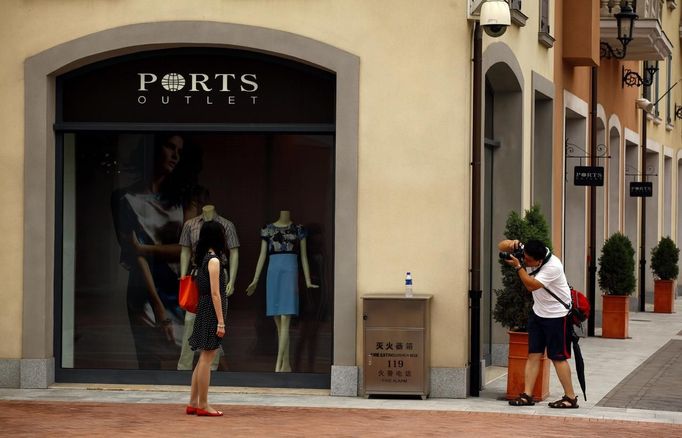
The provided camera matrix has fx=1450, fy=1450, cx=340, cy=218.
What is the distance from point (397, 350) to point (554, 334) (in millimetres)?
1599

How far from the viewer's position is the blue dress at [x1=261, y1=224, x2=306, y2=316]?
1551 cm

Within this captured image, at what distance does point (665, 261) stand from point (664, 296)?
78 centimetres

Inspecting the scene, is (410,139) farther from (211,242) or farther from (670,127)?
(670,127)

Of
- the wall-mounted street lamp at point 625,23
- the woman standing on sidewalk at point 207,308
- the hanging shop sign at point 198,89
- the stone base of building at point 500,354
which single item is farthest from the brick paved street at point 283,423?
the wall-mounted street lamp at point 625,23

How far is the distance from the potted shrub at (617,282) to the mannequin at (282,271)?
344 inches

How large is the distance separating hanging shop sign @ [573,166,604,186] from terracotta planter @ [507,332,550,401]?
26.2 feet

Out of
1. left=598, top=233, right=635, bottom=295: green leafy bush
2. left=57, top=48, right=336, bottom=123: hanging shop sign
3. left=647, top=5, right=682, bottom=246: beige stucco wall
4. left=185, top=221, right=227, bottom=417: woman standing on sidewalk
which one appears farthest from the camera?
left=647, top=5, right=682, bottom=246: beige stucco wall

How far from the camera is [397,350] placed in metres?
14.6

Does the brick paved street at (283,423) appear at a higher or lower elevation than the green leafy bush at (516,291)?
lower

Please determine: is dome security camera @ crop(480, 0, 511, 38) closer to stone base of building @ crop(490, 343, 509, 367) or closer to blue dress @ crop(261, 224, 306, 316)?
blue dress @ crop(261, 224, 306, 316)

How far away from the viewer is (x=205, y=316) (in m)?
13.2

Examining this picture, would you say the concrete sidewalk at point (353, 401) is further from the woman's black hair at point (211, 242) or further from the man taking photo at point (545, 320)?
the woman's black hair at point (211, 242)

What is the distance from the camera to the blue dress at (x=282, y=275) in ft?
50.9

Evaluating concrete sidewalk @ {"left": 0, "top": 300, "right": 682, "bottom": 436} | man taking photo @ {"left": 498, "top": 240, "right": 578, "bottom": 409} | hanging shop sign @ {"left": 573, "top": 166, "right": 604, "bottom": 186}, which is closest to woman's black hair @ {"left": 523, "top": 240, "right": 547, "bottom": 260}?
man taking photo @ {"left": 498, "top": 240, "right": 578, "bottom": 409}
